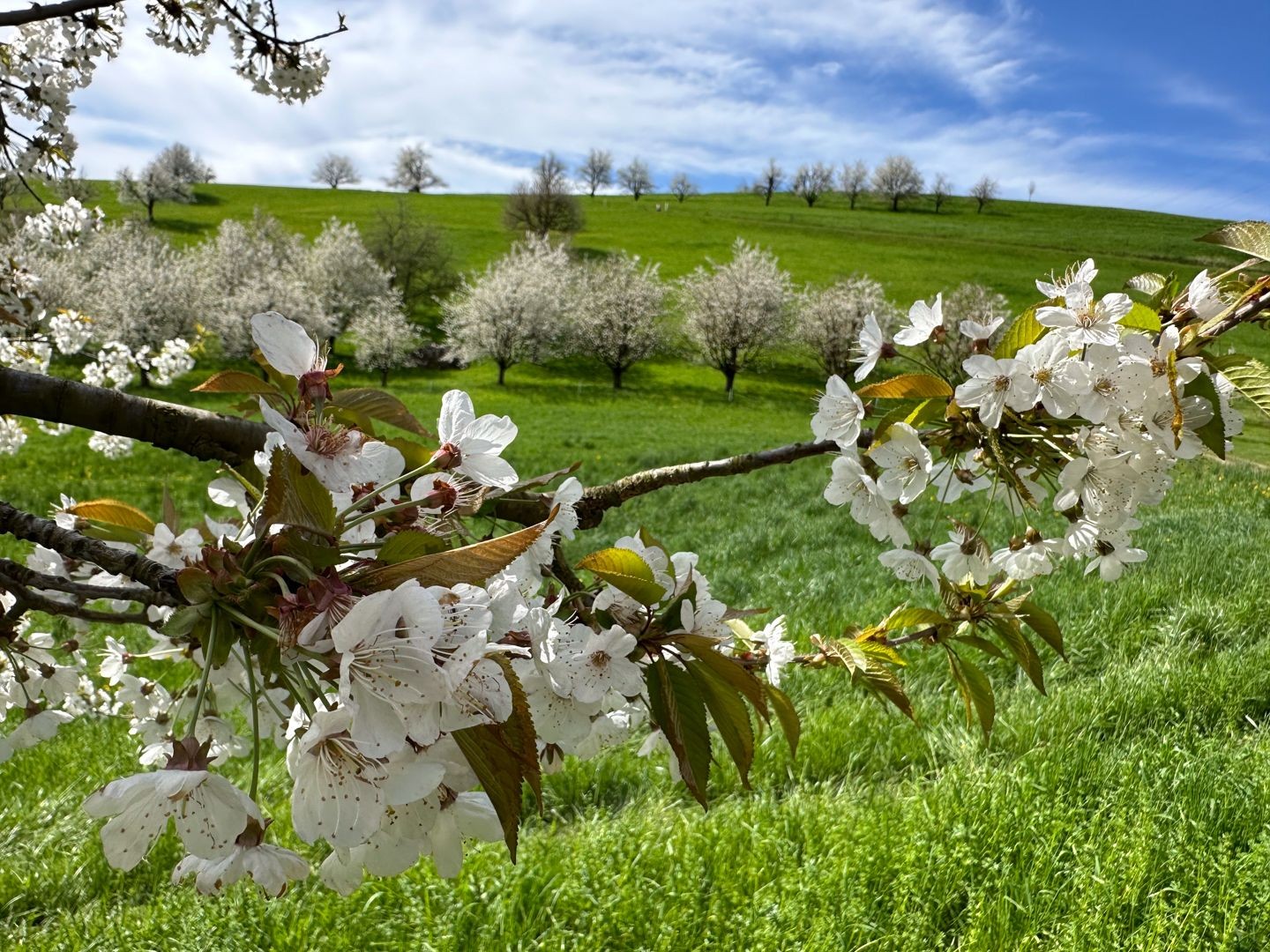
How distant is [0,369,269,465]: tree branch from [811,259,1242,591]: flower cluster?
0.83 m

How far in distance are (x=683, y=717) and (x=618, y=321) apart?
29586 millimetres

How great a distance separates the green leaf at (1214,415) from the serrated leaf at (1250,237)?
0.50ft

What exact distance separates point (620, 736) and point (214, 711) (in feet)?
2.35

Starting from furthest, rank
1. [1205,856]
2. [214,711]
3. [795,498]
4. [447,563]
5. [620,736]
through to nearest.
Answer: [795,498], [1205,856], [214,711], [620,736], [447,563]

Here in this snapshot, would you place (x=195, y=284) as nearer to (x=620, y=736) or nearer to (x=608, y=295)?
(x=608, y=295)

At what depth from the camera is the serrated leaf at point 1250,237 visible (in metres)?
0.93

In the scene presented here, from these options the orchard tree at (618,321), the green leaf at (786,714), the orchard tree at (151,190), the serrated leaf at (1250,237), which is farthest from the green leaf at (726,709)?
the orchard tree at (151,190)

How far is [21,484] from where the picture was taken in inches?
374

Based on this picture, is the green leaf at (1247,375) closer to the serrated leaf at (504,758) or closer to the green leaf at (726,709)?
the green leaf at (726,709)

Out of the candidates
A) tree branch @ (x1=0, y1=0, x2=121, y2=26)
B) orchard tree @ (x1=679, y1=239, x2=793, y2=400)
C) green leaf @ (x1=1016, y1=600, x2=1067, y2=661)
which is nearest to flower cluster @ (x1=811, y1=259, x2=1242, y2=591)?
green leaf @ (x1=1016, y1=600, x2=1067, y2=661)

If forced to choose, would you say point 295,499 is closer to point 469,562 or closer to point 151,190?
point 469,562

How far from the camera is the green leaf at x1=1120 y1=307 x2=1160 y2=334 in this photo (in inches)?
37.4

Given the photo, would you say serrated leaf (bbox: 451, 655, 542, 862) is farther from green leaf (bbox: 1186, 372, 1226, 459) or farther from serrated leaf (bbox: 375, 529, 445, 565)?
green leaf (bbox: 1186, 372, 1226, 459)

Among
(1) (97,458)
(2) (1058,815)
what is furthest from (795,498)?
(1) (97,458)
